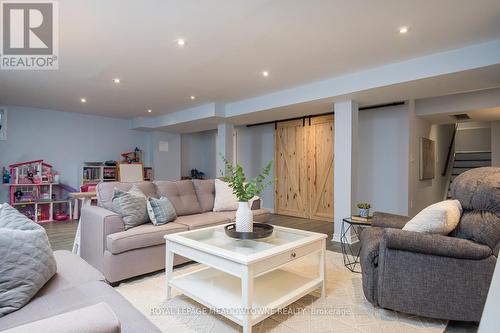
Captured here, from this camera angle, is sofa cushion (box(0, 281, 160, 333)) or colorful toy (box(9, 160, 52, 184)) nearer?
sofa cushion (box(0, 281, 160, 333))

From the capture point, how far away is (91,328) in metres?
0.81

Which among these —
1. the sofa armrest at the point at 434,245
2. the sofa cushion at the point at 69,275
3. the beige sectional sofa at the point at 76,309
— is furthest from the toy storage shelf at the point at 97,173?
the sofa armrest at the point at 434,245

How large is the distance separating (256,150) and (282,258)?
198 inches

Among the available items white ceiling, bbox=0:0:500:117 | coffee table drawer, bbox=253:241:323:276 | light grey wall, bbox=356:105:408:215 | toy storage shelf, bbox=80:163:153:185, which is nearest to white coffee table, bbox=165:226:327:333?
coffee table drawer, bbox=253:241:323:276

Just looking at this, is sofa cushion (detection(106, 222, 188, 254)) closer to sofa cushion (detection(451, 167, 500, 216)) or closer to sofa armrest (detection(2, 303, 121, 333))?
sofa armrest (detection(2, 303, 121, 333))

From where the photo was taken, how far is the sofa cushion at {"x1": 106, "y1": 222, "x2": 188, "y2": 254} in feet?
7.98

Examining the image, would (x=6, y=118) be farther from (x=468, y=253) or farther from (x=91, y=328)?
(x=468, y=253)

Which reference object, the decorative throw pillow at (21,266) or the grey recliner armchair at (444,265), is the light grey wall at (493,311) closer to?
the grey recliner armchair at (444,265)

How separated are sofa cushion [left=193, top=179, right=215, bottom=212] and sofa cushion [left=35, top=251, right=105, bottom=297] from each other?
1.99 meters

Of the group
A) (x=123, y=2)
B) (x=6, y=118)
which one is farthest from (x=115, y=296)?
(x=6, y=118)

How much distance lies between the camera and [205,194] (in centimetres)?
379

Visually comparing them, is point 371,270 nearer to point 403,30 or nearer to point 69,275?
point 69,275

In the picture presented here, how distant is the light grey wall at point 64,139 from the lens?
18.3 ft

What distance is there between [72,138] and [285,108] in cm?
494
